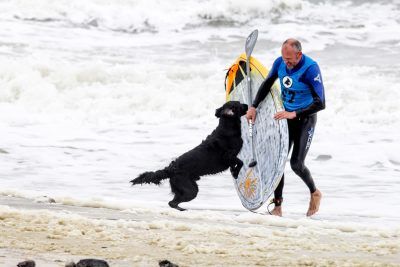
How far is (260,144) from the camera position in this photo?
23.1 feet

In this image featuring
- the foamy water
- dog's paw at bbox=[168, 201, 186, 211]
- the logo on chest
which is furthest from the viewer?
the foamy water

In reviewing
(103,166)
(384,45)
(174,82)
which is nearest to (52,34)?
(174,82)

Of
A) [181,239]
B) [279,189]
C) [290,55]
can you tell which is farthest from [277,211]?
[181,239]

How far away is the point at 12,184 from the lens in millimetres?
7910

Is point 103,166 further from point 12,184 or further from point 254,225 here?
point 254,225

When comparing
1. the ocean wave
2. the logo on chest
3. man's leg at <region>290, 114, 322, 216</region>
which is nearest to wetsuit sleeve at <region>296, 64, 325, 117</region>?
the logo on chest

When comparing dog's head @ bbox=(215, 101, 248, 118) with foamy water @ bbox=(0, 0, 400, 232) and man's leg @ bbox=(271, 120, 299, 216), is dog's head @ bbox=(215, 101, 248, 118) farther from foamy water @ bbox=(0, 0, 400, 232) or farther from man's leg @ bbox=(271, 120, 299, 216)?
foamy water @ bbox=(0, 0, 400, 232)

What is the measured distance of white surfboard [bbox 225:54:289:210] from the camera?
6656 mm

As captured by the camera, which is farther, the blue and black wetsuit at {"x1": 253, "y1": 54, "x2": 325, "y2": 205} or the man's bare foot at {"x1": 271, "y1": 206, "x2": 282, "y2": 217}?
the man's bare foot at {"x1": 271, "y1": 206, "x2": 282, "y2": 217}

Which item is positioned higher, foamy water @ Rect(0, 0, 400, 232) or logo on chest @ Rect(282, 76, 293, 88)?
logo on chest @ Rect(282, 76, 293, 88)

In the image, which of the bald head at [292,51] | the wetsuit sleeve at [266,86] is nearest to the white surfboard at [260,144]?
the wetsuit sleeve at [266,86]

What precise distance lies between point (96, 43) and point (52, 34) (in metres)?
1.34

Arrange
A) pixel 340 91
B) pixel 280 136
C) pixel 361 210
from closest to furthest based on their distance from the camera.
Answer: pixel 280 136 < pixel 361 210 < pixel 340 91

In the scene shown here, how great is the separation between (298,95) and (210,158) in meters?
0.92
